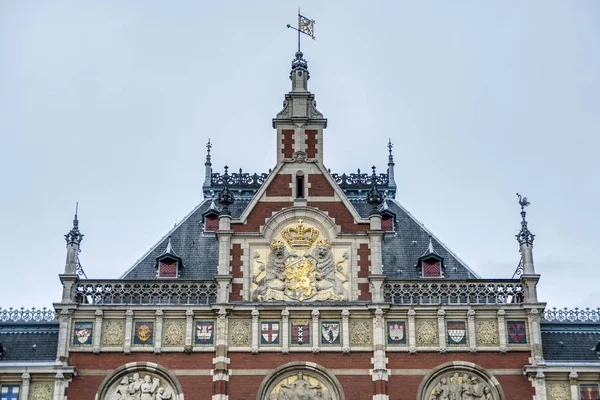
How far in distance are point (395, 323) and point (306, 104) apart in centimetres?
928

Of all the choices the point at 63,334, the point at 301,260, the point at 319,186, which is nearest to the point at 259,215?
the point at 301,260

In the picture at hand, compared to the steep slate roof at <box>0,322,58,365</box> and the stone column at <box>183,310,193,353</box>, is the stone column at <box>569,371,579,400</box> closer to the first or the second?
the stone column at <box>183,310,193,353</box>

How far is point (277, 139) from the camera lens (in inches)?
1684

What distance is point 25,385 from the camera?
38.2 metres

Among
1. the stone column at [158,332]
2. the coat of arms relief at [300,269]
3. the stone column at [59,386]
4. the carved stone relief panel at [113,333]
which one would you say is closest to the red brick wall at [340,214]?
Result: the coat of arms relief at [300,269]

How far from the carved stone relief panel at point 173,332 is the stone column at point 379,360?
21.4 feet

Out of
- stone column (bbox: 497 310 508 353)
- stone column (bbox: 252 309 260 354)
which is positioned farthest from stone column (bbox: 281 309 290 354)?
stone column (bbox: 497 310 508 353)

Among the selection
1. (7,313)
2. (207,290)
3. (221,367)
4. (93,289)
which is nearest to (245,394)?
(221,367)

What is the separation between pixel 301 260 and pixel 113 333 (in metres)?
6.95

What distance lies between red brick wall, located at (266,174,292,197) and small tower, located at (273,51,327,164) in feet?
2.51

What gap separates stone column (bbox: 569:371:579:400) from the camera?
3822 cm

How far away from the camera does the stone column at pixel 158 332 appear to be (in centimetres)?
3869

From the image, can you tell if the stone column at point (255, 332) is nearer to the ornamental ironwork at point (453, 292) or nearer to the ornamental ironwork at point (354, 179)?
the ornamental ironwork at point (453, 292)

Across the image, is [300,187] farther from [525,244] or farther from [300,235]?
[525,244]
